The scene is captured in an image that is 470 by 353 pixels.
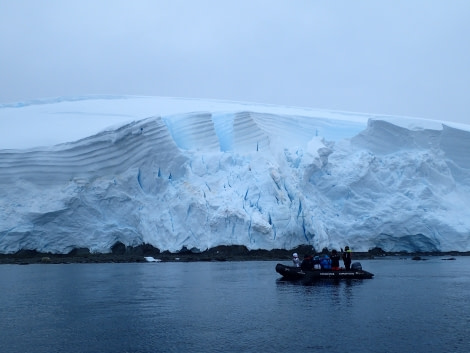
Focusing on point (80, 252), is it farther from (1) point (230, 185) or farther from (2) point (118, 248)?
(1) point (230, 185)

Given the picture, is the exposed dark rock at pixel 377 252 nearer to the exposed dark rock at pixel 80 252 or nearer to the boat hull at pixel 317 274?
the boat hull at pixel 317 274

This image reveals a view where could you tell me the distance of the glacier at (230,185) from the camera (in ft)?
64.1

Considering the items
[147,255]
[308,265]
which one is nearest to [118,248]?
[147,255]

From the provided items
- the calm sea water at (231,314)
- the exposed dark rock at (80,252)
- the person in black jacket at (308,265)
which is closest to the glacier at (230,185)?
the exposed dark rock at (80,252)

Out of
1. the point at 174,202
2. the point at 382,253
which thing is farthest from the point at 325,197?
the point at 174,202

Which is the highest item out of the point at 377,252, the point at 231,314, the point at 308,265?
the point at 377,252

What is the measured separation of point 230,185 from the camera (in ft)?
67.2

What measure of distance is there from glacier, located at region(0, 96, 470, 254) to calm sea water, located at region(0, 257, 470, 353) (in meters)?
5.87

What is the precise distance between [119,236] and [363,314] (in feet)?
42.5

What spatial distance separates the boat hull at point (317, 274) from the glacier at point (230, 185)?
591cm

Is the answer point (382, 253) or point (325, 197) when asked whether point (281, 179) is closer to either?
point (325, 197)

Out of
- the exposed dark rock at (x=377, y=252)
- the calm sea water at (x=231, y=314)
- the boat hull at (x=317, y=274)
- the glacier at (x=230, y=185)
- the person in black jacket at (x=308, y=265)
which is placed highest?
the glacier at (x=230, y=185)

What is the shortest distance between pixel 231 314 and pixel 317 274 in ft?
16.8

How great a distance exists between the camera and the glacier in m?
19.5
